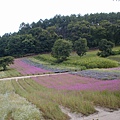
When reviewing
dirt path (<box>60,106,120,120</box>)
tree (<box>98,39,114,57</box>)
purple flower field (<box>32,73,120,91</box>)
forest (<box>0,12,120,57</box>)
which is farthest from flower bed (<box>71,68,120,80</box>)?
forest (<box>0,12,120,57</box>)

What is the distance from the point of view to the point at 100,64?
37188mm

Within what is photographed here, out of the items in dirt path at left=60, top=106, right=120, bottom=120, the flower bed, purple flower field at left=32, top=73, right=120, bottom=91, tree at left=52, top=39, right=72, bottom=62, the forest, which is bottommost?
the flower bed

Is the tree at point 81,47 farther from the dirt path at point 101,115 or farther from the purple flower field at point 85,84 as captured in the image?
the dirt path at point 101,115

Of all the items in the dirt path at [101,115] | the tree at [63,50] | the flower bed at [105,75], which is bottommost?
the flower bed at [105,75]

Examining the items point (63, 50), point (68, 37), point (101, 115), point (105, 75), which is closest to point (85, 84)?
point (105, 75)

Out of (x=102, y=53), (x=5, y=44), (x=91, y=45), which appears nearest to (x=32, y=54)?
(x=5, y=44)

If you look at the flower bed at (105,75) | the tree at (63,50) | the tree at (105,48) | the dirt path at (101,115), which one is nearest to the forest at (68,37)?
the tree at (105,48)

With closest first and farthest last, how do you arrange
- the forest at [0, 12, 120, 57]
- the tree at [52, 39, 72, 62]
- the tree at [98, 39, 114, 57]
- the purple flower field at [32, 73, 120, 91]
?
the purple flower field at [32, 73, 120, 91], the tree at [52, 39, 72, 62], the tree at [98, 39, 114, 57], the forest at [0, 12, 120, 57]

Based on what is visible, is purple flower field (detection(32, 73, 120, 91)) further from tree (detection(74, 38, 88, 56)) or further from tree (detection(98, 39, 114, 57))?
tree (detection(74, 38, 88, 56))

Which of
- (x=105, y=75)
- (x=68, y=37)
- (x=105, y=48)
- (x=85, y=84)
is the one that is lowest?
(x=105, y=75)

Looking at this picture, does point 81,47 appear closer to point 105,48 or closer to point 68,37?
point 105,48

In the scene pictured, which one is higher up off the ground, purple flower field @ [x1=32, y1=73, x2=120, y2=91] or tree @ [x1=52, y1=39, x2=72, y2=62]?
tree @ [x1=52, y1=39, x2=72, y2=62]

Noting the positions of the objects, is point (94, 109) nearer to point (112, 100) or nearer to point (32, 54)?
point (112, 100)

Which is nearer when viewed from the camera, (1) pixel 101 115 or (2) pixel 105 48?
(1) pixel 101 115
